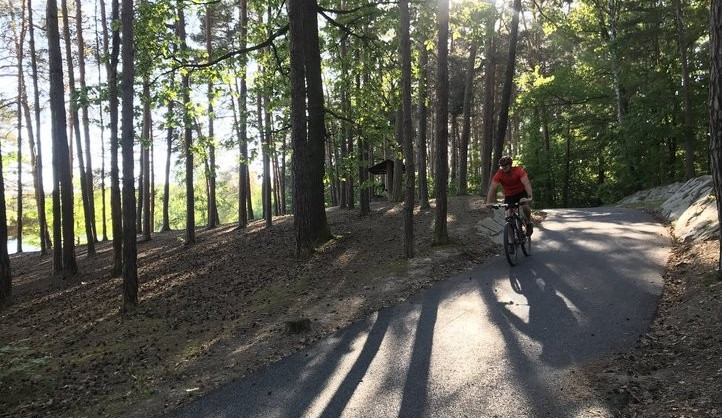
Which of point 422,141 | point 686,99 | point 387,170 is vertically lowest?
point 387,170

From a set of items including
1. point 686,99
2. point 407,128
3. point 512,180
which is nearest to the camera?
point 512,180

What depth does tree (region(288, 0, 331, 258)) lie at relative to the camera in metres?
11.5

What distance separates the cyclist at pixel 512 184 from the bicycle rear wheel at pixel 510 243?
0.35m

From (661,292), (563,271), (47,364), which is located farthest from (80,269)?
(661,292)

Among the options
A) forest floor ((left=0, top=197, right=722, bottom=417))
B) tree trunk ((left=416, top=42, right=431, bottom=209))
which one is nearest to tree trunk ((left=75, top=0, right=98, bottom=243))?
forest floor ((left=0, top=197, right=722, bottom=417))

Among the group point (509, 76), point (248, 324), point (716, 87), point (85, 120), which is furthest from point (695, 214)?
point (85, 120)

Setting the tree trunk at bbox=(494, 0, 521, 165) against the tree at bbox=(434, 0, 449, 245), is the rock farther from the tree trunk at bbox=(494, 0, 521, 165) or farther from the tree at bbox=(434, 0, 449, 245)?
the tree trunk at bbox=(494, 0, 521, 165)

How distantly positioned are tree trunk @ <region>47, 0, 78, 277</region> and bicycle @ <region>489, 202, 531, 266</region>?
12.8 metres

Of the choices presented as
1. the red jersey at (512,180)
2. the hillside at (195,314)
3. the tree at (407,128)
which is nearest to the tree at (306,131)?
the hillside at (195,314)

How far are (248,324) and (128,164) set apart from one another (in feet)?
14.8

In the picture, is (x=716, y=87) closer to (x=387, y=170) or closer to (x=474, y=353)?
(x=474, y=353)

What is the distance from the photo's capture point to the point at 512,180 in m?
9.20

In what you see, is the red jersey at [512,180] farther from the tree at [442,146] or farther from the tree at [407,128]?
the tree at [407,128]

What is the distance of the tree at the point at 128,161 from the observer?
30.6 feet
